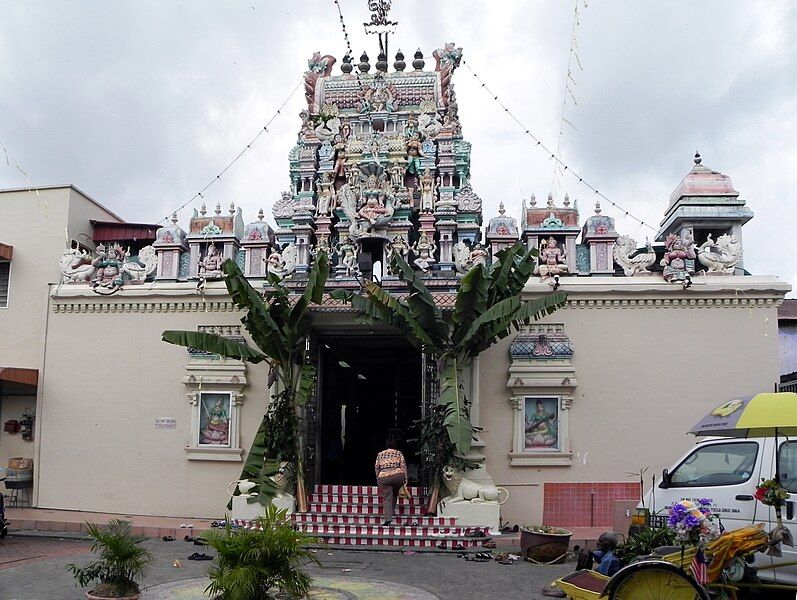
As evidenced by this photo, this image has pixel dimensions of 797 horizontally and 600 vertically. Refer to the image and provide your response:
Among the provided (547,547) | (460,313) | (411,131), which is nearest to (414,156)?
(411,131)

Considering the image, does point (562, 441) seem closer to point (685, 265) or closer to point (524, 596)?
point (685, 265)

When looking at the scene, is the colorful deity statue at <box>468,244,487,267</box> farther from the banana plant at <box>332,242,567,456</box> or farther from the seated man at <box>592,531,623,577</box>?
the seated man at <box>592,531,623,577</box>

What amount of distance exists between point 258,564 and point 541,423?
8.04 meters

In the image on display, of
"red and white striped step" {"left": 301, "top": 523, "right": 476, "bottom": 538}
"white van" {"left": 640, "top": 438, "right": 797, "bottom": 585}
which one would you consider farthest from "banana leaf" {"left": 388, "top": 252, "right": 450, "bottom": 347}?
"white van" {"left": 640, "top": 438, "right": 797, "bottom": 585}

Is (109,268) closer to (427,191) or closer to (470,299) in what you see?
(427,191)

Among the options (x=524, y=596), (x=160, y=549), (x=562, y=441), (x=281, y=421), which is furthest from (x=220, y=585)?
(x=562, y=441)

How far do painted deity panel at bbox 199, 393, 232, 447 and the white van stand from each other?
7.87 metres

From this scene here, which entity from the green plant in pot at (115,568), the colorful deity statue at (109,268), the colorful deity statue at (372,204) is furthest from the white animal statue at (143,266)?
the green plant in pot at (115,568)

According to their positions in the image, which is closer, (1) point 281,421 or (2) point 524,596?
(2) point 524,596

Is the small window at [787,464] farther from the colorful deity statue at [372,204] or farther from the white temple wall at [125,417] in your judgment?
the white temple wall at [125,417]

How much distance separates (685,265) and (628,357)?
1.93 metres

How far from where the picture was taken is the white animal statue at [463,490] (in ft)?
39.3

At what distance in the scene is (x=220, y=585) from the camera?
586 centimetres

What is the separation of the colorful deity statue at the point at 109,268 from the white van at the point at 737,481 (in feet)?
A: 34.3
